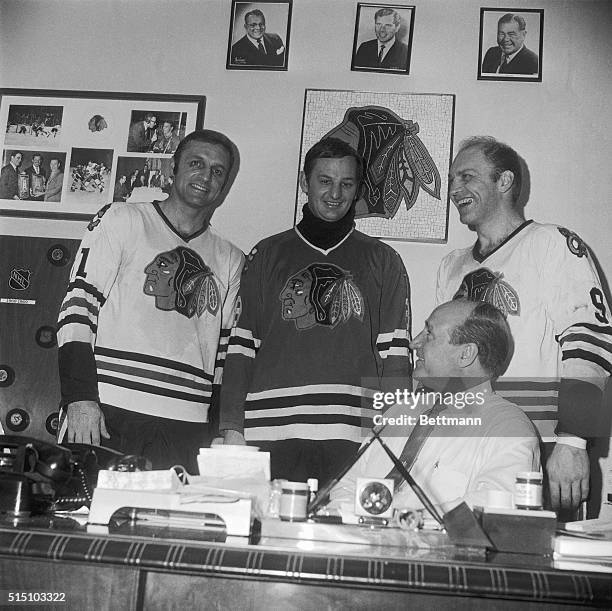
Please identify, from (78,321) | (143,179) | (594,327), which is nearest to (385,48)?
(143,179)

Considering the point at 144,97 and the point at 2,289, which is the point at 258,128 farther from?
the point at 2,289

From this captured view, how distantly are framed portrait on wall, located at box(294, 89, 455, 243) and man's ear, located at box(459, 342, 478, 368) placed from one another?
0.38 meters

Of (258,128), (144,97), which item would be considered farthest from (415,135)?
(144,97)

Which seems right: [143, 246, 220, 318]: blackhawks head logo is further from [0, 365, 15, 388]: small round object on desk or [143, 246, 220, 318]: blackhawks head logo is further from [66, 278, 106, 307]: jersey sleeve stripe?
[0, 365, 15, 388]: small round object on desk

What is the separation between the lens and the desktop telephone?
1.43m

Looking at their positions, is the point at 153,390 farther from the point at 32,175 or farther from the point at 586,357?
the point at 586,357

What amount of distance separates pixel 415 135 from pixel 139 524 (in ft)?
5.52

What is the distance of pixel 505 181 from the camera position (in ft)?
8.24

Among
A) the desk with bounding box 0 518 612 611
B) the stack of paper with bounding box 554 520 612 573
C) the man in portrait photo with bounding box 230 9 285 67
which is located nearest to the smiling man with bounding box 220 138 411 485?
the man in portrait photo with bounding box 230 9 285 67

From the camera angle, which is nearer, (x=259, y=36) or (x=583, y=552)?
(x=583, y=552)

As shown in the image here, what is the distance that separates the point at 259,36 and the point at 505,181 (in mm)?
992

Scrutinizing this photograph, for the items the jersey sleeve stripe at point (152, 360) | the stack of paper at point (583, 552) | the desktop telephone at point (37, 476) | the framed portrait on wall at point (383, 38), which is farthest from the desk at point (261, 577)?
the framed portrait on wall at point (383, 38)

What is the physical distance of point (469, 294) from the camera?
2.45m

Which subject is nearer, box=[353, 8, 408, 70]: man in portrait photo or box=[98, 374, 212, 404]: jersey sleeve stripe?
box=[98, 374, 212, 404]: jersey sleeve stripe
